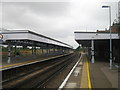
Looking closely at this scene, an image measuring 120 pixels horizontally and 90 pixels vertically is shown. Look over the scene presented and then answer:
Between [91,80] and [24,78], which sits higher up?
[91,80]

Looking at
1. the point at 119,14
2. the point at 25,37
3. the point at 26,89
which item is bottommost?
the point at 26,89

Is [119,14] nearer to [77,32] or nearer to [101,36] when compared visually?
[101,36]

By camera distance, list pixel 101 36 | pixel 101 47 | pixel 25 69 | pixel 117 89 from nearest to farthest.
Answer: pixel 117 89, pixel 25 69, pixel 101 36, pixel 101 47

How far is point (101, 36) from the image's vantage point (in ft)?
108

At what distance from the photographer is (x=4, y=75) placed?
15.3 m

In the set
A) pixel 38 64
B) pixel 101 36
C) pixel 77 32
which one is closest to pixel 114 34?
pixel 101 36

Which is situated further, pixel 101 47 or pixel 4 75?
pixel 101 47

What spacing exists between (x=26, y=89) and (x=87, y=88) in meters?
3.84

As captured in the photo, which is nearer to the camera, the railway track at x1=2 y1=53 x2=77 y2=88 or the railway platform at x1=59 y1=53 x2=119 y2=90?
the railway platform at x1=59 y1=53 x2=119 y2=90

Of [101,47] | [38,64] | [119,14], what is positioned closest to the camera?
[38,64]

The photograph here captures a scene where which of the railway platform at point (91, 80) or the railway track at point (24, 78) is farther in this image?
the railway track at point (24, 78)

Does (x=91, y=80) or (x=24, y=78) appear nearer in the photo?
(x=91, y=80)

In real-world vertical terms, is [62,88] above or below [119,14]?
below

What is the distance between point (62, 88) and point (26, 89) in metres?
2.27
